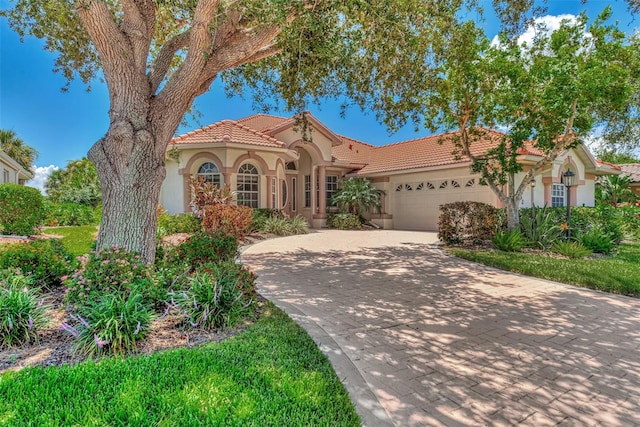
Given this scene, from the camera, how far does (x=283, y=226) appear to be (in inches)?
631

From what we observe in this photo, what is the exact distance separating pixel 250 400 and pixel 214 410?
0.29m

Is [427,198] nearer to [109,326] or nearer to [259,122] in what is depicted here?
[259,122]

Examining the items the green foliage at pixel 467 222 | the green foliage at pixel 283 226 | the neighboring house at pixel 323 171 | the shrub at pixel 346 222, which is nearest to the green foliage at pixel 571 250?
the green foliage at pixel 467 222

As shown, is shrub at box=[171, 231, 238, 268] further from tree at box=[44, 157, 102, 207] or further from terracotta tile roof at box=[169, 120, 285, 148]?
tree at box=[44, 157, 102, 207]

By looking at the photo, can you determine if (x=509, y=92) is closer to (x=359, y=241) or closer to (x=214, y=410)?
(x=359, y=241)

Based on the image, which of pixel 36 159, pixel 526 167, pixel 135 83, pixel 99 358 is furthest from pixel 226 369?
pixel 36 159

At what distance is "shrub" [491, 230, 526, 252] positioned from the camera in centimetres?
1112

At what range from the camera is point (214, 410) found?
2678mm

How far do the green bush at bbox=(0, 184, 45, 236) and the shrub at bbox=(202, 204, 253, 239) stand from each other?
5794 millimetres

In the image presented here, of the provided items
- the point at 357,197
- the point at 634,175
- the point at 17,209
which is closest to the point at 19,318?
the point at 17,209

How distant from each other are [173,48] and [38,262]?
4.71 metres

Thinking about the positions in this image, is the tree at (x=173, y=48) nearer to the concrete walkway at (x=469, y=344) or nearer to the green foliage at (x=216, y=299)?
the green foliage at (x=216, y=299)

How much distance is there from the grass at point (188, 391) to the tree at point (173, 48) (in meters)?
2.99

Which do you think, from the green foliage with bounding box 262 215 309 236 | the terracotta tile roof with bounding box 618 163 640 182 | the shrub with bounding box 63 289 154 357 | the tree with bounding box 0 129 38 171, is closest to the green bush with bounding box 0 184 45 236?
the green foliage with bounding box 262 215 309 236
